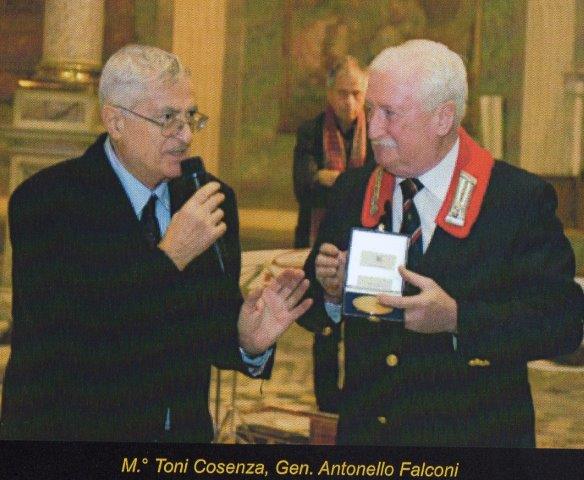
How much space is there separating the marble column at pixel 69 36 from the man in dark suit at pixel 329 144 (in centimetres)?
107

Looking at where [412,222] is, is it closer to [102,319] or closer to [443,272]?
[443,272]

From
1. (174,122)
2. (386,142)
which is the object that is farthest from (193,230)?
(386,142)

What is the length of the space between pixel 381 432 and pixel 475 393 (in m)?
0.28

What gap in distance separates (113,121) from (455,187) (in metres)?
0.98

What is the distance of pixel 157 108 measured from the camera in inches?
130

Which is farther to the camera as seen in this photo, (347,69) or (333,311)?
(347,69)

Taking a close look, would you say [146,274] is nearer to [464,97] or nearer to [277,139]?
[464,97]

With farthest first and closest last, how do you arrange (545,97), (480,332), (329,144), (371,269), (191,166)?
(545,97), (329,144), (191,166), (371,269), (480,332)

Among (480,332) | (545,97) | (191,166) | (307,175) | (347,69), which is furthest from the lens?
(545,97)

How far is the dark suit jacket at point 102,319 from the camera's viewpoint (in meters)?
3.12

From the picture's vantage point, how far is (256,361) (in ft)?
10.8

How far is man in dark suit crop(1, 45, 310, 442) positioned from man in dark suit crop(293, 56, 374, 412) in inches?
60.5

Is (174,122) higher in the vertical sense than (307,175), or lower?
higher

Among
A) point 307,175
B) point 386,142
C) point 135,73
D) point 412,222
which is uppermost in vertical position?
point 135,73
